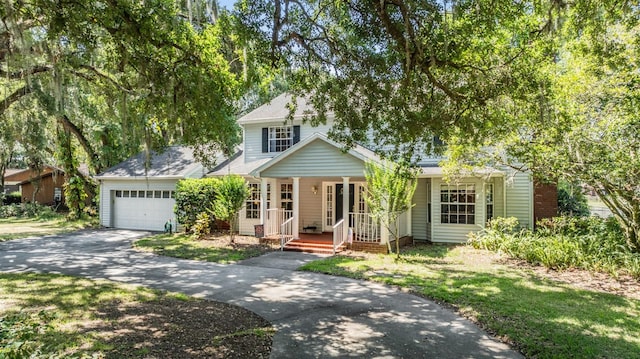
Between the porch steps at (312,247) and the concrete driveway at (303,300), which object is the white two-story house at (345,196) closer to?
the porch steps at (312,247)

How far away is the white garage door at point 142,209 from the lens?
18578mm

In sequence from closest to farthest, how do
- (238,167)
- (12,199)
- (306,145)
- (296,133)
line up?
(306,145) < (296,133) < (238,167) < (12,199)

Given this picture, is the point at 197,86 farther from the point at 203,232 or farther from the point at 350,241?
the point at 203,232

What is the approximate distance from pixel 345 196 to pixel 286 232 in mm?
2974

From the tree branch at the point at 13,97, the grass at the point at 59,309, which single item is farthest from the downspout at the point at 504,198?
the tree branch at the point at 13,97

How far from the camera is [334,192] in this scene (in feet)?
51.9

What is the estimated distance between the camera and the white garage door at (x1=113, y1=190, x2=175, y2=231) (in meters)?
18.6

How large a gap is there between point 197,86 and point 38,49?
428cm

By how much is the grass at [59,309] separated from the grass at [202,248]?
3.60m

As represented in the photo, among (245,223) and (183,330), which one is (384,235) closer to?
(245,223)

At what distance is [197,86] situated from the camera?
21.4 feet

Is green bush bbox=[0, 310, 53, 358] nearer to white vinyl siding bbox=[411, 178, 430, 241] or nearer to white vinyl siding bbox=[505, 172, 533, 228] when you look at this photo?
white vinyl siding bbox=[411, 178, 430, 241]

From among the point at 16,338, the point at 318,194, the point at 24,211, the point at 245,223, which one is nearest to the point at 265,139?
the point at 318,194

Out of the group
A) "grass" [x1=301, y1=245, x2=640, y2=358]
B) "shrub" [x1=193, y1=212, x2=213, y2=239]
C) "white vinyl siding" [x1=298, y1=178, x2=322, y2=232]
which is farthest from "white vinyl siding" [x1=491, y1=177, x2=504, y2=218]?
"shrub" [x1=193, y1=212, x2=213, y2=239]
